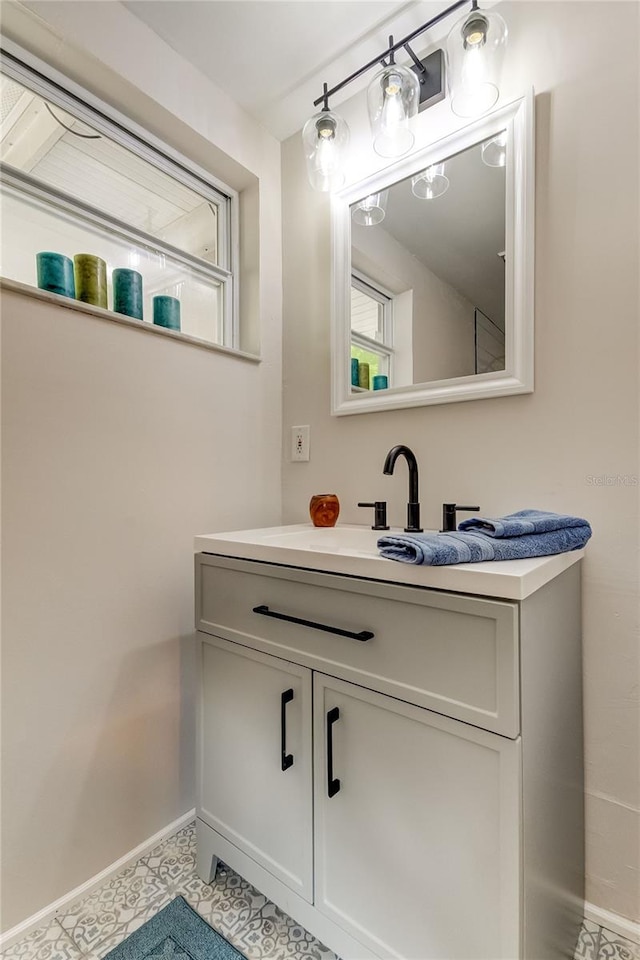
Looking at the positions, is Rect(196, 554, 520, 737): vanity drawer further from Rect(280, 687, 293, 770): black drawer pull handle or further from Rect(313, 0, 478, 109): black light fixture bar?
Rect(313, 0, 478, 109): black light fixture bar

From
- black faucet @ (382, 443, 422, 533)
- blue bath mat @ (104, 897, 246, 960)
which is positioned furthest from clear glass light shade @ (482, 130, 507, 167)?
blue bath mat @ (104, 897, 246, 960)

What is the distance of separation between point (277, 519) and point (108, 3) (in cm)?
150

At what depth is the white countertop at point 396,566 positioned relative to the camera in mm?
690

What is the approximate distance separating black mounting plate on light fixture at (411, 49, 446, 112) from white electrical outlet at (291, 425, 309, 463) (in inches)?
38.9

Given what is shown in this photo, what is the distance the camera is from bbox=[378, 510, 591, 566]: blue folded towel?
2.39 ft

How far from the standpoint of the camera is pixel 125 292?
127 centimetres

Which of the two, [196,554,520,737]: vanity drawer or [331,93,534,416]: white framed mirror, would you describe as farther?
[331,93,534,416]: white framed mirror

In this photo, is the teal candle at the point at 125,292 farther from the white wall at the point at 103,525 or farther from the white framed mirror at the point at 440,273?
the white framed mirror at the point at 440,273

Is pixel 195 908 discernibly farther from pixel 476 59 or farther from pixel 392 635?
pixel 476 59

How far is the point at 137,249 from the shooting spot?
1386 mm

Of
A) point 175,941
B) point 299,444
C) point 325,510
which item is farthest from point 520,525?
point 175,941

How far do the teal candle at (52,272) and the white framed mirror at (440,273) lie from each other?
2.53 feet

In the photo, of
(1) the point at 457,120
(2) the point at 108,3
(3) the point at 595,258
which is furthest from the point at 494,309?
(2) the point at 108,3

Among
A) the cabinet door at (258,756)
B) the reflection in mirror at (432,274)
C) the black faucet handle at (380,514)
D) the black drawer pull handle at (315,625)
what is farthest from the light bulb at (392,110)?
the cabinet door at (258,756)
